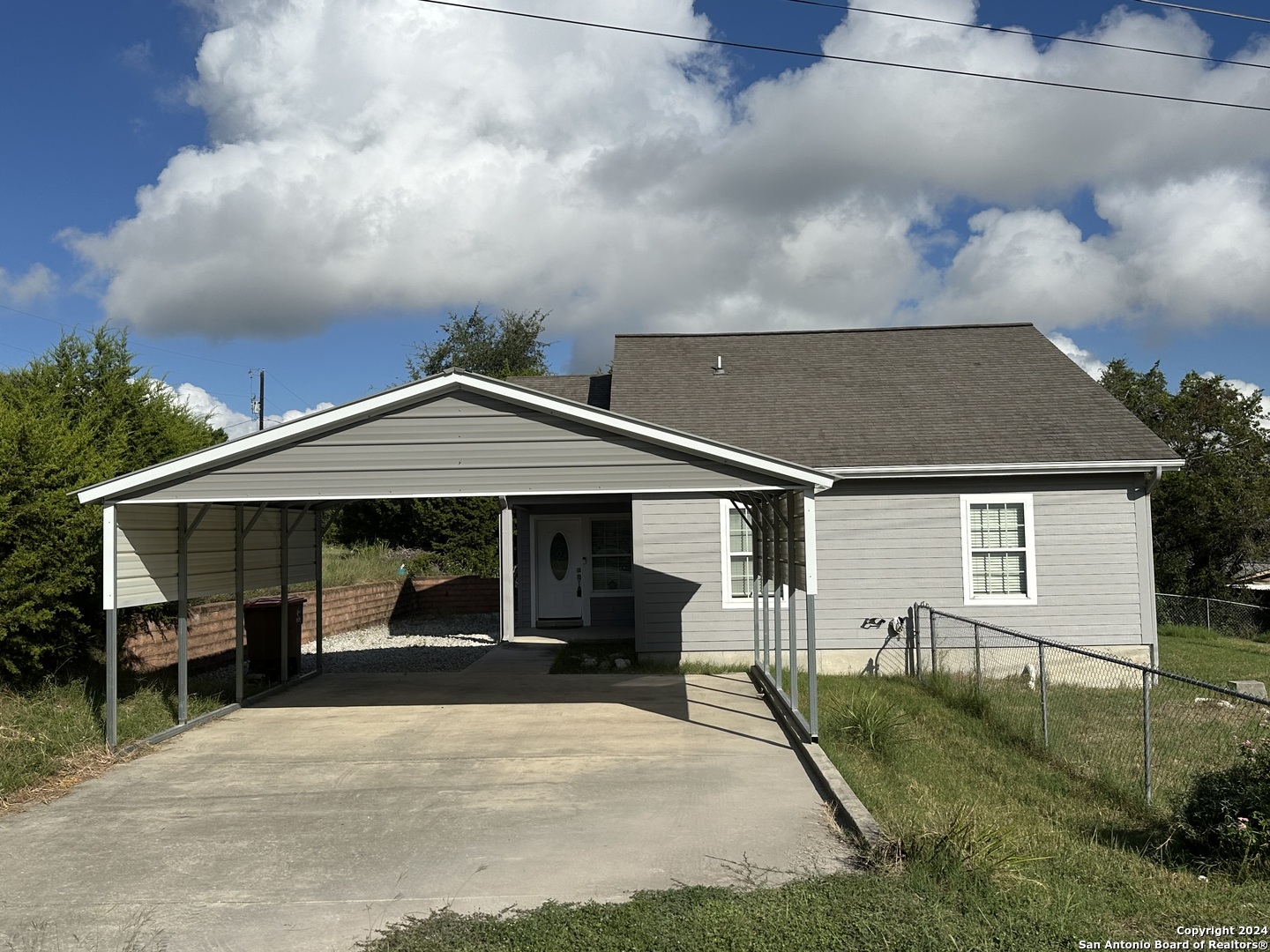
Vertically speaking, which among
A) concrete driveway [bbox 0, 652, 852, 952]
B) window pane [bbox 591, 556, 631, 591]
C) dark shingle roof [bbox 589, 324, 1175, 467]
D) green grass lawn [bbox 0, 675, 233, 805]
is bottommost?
concrete driveway [bbox 0, 652, 852, 952]

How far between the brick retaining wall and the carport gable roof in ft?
14.5

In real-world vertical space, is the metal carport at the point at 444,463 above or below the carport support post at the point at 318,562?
above

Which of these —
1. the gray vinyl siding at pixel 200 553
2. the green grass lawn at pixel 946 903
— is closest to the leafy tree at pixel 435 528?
the gray vinyl siding at pixel 200 553

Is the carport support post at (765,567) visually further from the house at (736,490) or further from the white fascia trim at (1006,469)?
the white fascia trim at (1006,469)

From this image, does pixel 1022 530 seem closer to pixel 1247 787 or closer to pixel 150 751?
pixel 1247 787

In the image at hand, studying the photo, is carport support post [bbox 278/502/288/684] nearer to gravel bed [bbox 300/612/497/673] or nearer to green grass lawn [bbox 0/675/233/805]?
green grass lawn [bbox 0/675/233/805]

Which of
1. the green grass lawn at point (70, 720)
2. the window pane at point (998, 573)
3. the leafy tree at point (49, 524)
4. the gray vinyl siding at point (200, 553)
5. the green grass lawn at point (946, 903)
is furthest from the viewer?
the window pane at point (998, 573)

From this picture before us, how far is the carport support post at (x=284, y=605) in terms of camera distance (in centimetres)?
1268

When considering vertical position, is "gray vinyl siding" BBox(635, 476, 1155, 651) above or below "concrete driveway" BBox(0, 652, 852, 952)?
above

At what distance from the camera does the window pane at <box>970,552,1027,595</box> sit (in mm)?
13820

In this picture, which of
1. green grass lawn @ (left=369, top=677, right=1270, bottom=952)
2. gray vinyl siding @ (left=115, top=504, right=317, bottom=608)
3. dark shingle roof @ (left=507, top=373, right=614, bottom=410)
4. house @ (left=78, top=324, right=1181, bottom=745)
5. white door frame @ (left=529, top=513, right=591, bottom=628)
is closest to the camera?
green grass lawn @ (left=369, top=677, right=1270, bottom=952)

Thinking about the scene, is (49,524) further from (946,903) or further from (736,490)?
(946,903)

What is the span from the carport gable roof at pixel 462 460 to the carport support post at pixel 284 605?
156 inches

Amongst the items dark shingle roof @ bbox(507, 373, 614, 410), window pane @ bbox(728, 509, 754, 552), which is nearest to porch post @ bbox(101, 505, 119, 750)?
window pane @ bbox(728, 509, 754, 552)
